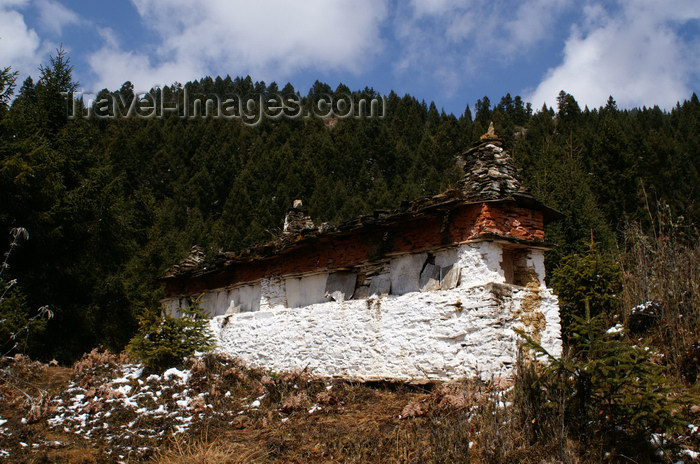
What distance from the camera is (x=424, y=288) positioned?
8.70m

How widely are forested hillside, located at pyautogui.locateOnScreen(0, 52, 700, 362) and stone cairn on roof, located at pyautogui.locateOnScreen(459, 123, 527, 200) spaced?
16.8 feet

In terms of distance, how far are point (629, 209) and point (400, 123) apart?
39.8 meters

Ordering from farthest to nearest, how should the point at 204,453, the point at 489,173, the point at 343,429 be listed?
the point at 489,173, the point at 343,429, the point at 204,453

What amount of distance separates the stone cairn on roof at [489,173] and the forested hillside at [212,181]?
512cm

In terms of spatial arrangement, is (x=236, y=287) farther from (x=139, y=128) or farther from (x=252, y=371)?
(x=139, y=128)

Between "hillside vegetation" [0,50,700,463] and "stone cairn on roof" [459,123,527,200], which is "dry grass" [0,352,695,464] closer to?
"hillside vegetation" [0,50,700,463]

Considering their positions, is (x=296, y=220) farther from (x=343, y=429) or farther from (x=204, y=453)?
(x=204, y=453)

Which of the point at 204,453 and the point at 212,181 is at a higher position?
the point at 212,181

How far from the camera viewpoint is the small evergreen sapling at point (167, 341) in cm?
1133

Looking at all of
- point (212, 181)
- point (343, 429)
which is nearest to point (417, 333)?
point (343, 429)

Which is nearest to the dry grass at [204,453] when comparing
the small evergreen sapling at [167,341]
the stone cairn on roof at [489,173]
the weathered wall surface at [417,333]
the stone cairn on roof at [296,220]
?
the weathered wall surface at [417,333]

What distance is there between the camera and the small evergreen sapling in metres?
11.3

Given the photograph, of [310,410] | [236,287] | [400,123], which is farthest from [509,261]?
[400,123]

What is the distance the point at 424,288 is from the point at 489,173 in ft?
7.10
